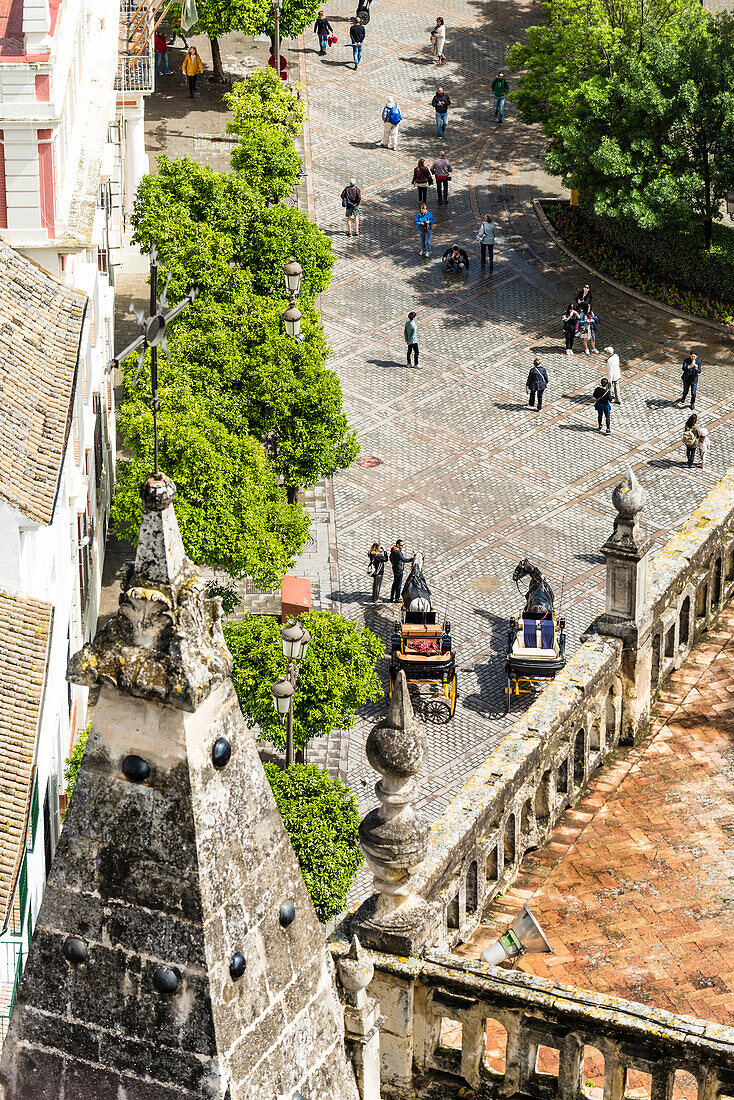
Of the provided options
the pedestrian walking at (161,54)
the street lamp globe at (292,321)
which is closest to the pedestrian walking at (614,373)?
the street lamp globe at (292,321)

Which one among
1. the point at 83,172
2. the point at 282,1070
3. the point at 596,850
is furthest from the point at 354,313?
the point at 282,1070

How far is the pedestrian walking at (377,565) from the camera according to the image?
48312mm

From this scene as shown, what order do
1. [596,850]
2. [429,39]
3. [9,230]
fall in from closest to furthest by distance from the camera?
[596,850], [9,230], [429,39]

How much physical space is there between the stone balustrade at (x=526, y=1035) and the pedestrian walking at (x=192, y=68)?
60.8 metres

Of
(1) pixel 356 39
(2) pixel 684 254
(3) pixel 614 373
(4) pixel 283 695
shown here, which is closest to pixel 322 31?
(1) pixel 356 39

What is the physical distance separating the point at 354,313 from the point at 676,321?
9.38 m

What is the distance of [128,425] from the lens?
144 ft

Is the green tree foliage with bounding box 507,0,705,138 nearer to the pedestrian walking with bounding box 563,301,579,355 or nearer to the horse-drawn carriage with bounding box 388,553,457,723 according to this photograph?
the pedestrian walking with bounding box 563,301,579,355

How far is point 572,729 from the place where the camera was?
76.3 feet

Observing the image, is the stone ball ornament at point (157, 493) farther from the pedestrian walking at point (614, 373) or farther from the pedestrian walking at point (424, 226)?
the pedestrian walking at point (424, 226)

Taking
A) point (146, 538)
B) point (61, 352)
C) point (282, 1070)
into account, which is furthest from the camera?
point (61, 352)

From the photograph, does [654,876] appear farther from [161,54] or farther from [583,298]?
[161,54]

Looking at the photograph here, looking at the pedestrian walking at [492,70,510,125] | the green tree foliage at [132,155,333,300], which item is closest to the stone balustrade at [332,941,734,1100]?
the green tree foliage at [132,155,333,300]

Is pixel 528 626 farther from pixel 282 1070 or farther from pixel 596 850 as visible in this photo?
pixel 282 1070
